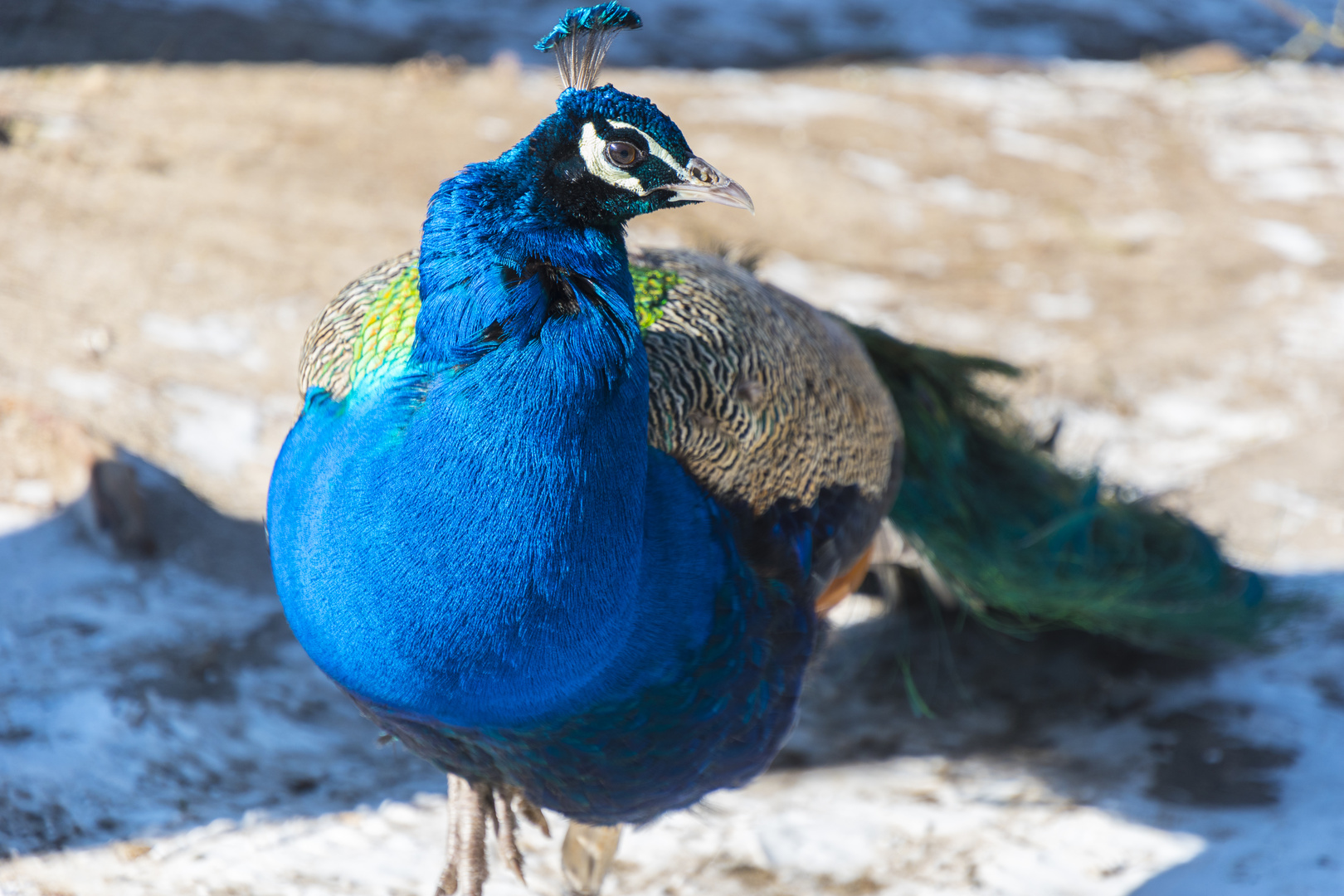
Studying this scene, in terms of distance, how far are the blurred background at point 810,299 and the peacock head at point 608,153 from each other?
1.32m

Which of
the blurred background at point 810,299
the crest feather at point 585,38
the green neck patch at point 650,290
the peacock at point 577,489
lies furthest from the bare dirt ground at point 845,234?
the crest feather at point 585,38

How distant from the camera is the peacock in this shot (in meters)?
1.47

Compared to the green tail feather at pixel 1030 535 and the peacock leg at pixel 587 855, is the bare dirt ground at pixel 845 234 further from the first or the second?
the peacock leg at pixel 587 855

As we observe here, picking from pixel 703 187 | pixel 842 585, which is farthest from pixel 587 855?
pixel 703 187

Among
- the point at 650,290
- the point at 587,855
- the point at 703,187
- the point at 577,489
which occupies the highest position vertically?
the point at 703,187

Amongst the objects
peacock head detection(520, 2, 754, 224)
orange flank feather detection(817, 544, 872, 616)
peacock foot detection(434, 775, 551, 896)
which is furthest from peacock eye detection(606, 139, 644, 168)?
peacock foot detection(434, 775, 551, 896)

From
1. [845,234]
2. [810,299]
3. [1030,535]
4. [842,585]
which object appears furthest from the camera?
[845,234]

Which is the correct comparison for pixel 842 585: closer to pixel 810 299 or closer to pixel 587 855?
pixel 587 855

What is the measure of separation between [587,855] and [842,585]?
0.74m

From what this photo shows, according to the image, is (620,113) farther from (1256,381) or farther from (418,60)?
(418,60)

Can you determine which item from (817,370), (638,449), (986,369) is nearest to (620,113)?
(638,449)

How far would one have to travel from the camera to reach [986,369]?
298 centimetres

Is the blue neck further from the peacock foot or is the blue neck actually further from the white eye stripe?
the peacock foot

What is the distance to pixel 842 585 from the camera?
7.64 ft
